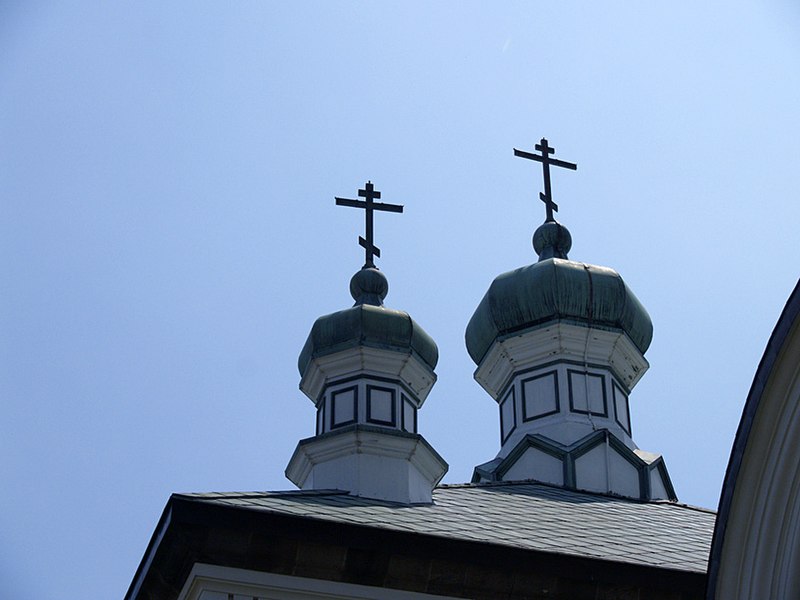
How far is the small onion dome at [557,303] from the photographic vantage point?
19.2m

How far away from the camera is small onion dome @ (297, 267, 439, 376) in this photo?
53.4 ft

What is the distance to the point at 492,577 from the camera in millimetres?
10703

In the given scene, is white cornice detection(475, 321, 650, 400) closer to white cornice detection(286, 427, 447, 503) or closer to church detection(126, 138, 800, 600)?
church detection(126, 138, 800, 600)

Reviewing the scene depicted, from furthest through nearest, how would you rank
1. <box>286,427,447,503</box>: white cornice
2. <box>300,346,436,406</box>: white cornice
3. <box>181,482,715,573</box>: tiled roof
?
1. <box>300,346,436,406</box>: white cornice
2. <box>286,427,447,503</box>: white cornice
3. <box>181,482,715,573</box>: tiled roof

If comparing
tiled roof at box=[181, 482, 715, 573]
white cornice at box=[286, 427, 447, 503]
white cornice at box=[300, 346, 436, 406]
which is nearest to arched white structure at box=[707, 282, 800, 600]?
tiled roof at box=[181, 482, 715, 573]

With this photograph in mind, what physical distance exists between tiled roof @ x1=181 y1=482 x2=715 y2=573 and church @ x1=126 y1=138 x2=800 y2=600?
4 cm

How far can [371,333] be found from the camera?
16359 mm

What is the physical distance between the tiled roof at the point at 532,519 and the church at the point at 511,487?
1.5 inches

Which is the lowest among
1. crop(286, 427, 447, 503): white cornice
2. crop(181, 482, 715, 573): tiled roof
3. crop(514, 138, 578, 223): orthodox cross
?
crop(181, 482, 715, 573): tiled roof

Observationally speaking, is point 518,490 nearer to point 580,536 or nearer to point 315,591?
point 580,536

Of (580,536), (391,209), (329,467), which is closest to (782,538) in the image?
(580,536)

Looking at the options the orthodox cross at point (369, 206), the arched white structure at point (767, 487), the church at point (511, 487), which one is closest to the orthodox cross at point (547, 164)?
the church at point (511, 487)

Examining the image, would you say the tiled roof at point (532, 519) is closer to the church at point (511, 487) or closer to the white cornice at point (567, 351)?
the church at point (511, 487)

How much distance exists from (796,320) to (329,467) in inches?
325
